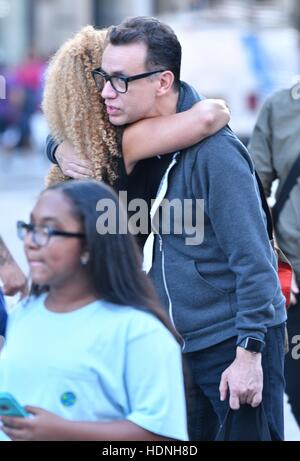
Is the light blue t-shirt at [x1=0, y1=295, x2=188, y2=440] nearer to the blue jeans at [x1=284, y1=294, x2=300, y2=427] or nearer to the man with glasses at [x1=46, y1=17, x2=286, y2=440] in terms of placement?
the man with glasses at [x1=46, y1=17, x2=286, y2=440]

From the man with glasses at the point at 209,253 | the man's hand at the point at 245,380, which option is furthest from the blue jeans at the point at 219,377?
the man's hand at the point at 245,380

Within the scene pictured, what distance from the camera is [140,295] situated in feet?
9.56

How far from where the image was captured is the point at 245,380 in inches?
136

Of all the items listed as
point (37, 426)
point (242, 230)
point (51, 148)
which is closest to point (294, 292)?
point (242, 230)

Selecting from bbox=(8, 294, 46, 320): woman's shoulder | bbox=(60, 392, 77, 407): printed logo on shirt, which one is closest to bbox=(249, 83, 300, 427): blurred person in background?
bbox=(8, 294, 46, 320): woman's shoulder

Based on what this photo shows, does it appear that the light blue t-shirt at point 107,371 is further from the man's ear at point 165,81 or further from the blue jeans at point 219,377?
the man's ear at point 165,81

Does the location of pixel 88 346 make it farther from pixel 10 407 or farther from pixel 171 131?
pixel 171 131

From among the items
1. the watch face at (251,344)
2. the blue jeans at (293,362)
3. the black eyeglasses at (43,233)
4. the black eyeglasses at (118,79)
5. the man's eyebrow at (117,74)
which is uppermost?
the man's eyebrow at (117,74)

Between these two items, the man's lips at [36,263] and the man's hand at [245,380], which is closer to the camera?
the man's lips at [36,263]

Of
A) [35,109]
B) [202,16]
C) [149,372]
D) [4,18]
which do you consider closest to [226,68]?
[202,16]

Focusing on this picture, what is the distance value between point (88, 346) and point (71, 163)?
1015mm

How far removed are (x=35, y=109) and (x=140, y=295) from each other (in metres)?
18.4

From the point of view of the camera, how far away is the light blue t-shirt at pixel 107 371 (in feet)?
9.18

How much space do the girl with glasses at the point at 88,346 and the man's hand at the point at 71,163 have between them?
0.72 metres
